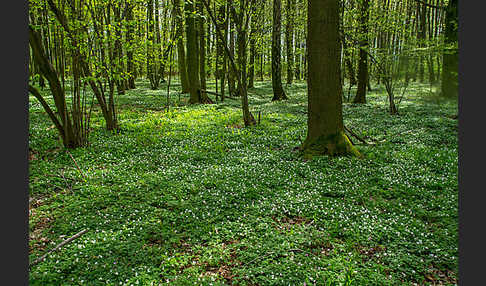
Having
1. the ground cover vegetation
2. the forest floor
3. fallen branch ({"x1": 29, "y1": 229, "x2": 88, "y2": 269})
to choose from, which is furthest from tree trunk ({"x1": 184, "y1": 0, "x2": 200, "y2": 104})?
fallen branch ({"x1": 29, "y1": 229, "x2": 88, "y2": 269})

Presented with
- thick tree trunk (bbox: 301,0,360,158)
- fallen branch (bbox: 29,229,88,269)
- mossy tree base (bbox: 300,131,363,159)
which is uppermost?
thick tree trunk (bbox: 301,0,360,158)

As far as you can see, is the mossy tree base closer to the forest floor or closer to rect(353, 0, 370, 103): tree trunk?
the forest floor

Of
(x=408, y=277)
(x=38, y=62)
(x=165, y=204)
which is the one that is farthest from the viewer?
(x=38, y=62)

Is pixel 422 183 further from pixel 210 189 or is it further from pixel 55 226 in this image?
pixel 55 226

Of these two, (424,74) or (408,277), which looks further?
(408,277)

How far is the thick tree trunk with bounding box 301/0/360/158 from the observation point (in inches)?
312

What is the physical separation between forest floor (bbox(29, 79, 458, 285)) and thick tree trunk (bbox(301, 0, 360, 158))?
669mm

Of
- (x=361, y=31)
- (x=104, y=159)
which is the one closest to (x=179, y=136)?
(x=104, y=159)

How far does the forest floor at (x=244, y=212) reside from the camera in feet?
13.2

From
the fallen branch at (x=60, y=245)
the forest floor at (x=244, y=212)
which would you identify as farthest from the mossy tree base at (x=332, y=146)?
the fallen branch at (x=60, y=245)

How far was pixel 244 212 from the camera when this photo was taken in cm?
570

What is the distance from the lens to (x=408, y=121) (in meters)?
13.6

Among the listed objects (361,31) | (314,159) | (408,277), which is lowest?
(408,277)

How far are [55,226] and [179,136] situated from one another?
6.70 metres
